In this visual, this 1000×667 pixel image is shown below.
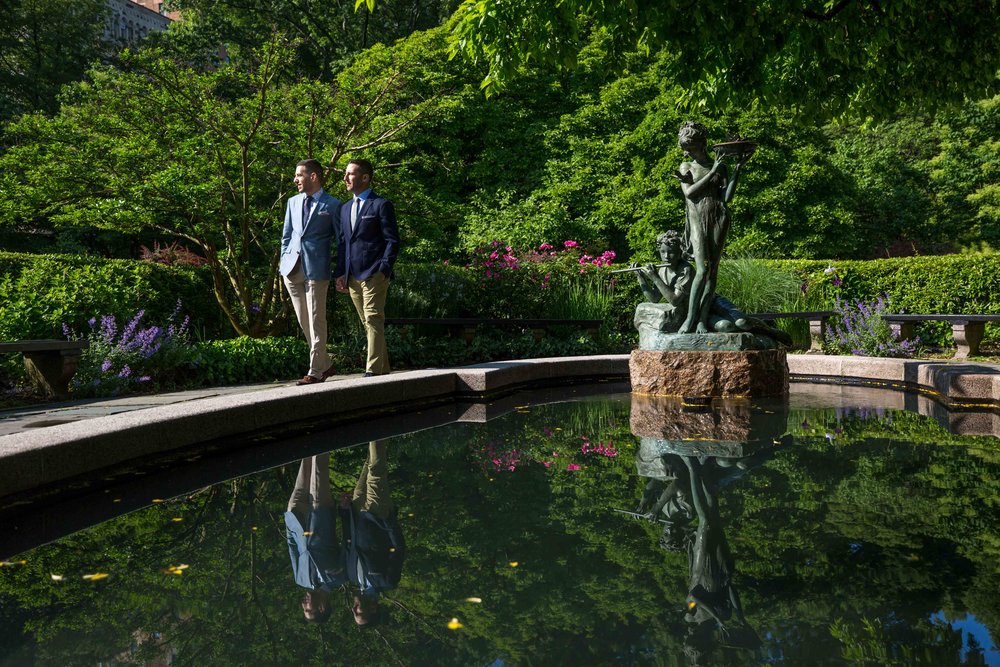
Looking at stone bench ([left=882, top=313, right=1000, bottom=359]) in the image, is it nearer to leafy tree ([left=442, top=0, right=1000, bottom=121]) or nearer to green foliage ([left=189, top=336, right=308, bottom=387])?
leafy tree ([left=442, top=0, right=1000, bottom=121])

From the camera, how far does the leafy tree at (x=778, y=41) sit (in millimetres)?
5371

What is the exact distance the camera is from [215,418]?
16.0 feet

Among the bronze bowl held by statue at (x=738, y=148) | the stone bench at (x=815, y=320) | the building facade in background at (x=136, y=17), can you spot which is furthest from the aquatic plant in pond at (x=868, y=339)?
the building facade in background at (x=136, y=17)

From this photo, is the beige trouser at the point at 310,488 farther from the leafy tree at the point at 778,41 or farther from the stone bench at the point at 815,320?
the stone bench at the point at 815,320

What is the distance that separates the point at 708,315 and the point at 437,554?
6.26 metres

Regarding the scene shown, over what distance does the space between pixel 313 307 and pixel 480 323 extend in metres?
4.79

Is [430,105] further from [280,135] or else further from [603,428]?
[603,428]

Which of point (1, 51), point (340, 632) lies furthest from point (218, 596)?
point (1, 51)

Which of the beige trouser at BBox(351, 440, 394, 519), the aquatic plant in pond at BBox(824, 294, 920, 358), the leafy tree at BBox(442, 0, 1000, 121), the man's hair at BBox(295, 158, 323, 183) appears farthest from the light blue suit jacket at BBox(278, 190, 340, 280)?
the aquatic plant in pond at BBox(824, 294, 920, 358)

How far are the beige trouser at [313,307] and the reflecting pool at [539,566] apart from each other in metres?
2.38

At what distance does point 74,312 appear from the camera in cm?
789

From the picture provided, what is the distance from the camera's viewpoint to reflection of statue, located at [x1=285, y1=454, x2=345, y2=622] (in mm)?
2438

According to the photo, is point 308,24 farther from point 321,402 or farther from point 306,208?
point 321,402

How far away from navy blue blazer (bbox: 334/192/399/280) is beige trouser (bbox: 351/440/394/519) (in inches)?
103
